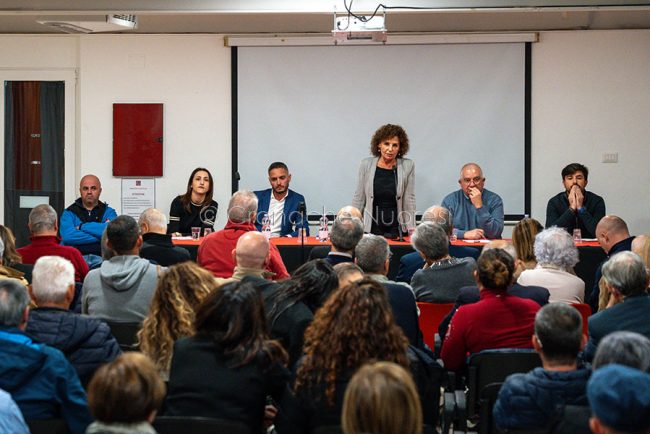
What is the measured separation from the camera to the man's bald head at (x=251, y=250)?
180 inches

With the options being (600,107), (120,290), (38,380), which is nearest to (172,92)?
(600,107)

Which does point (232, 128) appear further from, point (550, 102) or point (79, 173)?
point (550, 102)

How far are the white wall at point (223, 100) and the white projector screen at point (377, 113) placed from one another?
0.22 meters

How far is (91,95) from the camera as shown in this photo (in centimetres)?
923

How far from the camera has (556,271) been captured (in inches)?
199

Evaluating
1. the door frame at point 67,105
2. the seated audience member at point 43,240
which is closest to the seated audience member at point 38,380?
the seated audience member at point 43,240

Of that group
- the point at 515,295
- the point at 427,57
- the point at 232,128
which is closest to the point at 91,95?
the point at 232,128

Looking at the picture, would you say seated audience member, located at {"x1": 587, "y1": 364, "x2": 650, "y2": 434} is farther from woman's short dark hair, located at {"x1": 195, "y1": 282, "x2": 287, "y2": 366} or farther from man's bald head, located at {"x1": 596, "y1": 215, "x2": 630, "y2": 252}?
man's bald head, located at {"x1": 596, "y1": 215, "x2": 630, "y2": 252}

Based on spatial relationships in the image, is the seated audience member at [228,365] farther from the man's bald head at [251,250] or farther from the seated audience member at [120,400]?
the man's bald head at [251,250]

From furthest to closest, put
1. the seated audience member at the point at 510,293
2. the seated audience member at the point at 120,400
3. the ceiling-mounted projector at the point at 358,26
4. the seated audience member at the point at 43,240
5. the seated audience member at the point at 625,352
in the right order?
the ceiling-mounted projector at the point at 358,26
the seated audience member at the point at 43,240
the seated audience member at the point at 510,293
the seated audience member at the point at 625,352
the seated audience member at the point at 120,400

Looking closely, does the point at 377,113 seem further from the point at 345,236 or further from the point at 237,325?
the point at 237,325

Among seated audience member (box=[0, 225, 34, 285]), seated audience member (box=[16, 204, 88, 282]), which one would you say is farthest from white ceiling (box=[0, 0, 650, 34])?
seated audience member (box=[0, 225, 34, 285])

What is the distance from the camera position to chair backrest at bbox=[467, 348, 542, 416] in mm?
3732

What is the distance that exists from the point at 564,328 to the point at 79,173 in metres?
7.01
